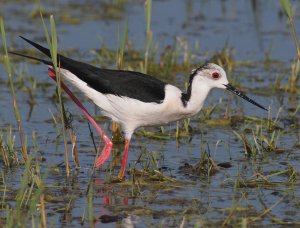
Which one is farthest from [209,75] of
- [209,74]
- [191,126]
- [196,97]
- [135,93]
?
[191,126]

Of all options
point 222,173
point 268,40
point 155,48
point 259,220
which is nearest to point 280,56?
point 268,40

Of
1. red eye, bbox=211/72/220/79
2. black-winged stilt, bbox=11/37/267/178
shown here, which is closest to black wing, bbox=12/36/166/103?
black-winged stilt, bbox=11/37/267/178

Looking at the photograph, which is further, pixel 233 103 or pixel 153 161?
pixel 233 103

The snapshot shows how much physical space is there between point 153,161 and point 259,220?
129 centimetres

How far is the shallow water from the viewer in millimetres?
6211

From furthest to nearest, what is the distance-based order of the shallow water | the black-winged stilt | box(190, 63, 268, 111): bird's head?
box(190, 63, 268, 111): bird's head < the black-winged stilt < the shallow water

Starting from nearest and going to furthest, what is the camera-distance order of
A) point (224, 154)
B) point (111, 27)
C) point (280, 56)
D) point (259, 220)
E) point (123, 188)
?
point (259, 220) → point (123, 188) → point (224, 154) → point (280, 56) → point (111, 27)

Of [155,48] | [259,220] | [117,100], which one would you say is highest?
[155,48]

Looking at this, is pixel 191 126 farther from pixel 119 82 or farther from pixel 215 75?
pixel 119 82

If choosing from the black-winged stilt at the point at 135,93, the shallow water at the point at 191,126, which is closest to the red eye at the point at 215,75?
the black-winged stilt at the point at 135,93

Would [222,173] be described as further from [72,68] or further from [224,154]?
[72,68]

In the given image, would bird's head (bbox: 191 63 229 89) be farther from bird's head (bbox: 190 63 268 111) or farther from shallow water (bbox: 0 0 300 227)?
shallow water (bbox: 0 0 300 227)

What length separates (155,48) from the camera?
34.5 ft

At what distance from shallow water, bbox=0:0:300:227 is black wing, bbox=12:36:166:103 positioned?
475 millimetres
